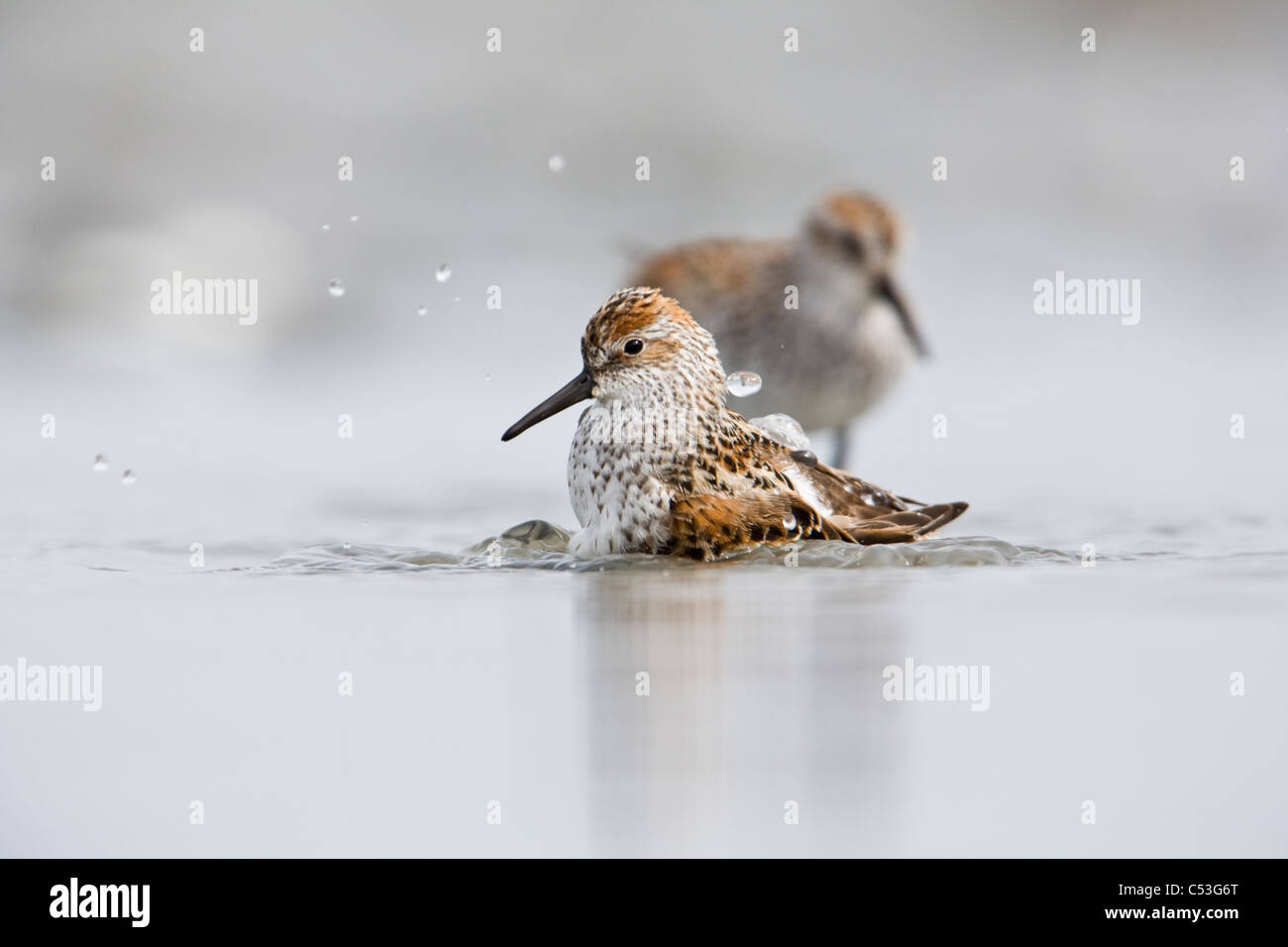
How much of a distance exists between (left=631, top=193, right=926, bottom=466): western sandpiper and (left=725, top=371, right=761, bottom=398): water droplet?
0.35m

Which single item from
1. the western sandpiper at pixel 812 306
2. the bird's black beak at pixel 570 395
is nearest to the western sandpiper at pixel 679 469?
the bird's black beak at pixel 570 395

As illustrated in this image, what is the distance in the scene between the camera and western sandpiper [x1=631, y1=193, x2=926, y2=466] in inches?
353

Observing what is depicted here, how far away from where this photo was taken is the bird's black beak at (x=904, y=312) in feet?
30.0

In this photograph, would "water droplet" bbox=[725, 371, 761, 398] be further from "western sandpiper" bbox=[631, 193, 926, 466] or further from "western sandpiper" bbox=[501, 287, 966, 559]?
"western sandpiper" bbox=[501, 287, 966, 559]

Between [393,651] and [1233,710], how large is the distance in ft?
6.74

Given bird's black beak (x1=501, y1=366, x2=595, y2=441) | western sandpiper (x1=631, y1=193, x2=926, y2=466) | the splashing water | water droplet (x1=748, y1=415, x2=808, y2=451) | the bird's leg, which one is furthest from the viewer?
the bird's leg

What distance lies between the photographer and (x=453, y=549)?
21.5 ft

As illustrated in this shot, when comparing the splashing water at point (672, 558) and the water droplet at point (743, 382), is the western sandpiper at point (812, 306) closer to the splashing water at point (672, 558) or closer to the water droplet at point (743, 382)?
the water droplet at point (743, 382)

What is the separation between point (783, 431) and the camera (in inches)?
290

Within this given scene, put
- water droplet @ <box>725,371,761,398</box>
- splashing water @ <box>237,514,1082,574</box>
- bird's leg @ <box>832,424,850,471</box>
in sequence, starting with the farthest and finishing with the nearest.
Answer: bird's leg @ <box>832,424,850,471</box> → water droplet @ <box>725,371,761,398</box> → splashing water @ <box>237,514,1082,574</box>

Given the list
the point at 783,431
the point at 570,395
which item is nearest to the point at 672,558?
the point at 570,395

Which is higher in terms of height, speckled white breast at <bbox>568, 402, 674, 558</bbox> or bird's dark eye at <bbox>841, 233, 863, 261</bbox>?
bird's dark eye at <bbox>841, 233, 863, 261</bbox>

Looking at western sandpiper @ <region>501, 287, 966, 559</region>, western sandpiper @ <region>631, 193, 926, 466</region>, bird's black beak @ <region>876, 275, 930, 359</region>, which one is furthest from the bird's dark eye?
western sandpiper @ <region>501, 287, 966, 559</region>

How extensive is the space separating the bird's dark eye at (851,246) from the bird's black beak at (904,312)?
195mm
